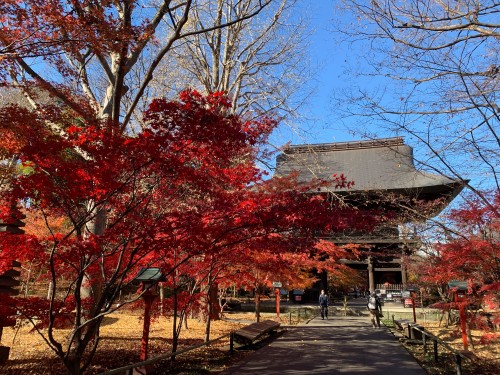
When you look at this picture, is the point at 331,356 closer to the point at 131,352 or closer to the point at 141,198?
the point at 131,352

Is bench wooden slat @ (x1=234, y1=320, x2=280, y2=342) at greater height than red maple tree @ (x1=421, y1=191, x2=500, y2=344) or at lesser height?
lesser

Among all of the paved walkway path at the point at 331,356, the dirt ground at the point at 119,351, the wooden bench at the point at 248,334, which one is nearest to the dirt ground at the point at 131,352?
the dirt ground at the point at 119,351

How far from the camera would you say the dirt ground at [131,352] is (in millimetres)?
6766

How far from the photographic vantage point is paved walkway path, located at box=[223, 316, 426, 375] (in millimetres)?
6844

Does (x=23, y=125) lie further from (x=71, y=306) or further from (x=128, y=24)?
(x=71, y=306)

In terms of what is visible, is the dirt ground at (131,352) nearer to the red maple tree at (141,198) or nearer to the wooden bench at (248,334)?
the wooden bench at (248,334)

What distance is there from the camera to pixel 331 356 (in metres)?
8.26

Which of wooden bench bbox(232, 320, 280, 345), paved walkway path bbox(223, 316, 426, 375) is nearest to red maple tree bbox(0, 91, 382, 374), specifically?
paved walkway path bbox(223, 316, 426, 375)

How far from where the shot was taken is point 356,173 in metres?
26.5

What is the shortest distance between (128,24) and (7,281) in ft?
17.6

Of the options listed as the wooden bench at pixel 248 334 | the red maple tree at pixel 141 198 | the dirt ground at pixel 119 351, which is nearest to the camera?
the red maple tree at pixel 141 198

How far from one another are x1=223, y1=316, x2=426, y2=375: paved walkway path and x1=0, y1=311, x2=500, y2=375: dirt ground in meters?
0.60

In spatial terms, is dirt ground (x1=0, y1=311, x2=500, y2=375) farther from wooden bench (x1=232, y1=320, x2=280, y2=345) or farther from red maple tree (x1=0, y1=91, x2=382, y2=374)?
red maple tree (x1=0, y1=91, x2=382, y2=374)

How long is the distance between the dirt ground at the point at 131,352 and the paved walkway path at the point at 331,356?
0.60m
